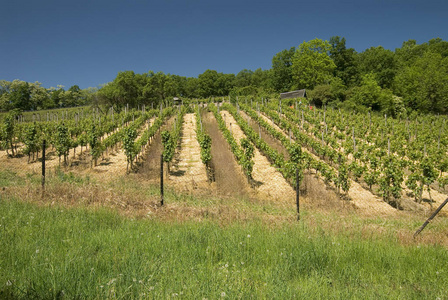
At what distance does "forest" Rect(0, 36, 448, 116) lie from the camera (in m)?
41.4

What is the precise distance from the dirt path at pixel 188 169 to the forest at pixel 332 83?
28.6 metres

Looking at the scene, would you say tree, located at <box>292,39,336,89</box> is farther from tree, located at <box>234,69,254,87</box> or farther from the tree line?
the tree line

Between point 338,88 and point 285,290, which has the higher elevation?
point 338,88

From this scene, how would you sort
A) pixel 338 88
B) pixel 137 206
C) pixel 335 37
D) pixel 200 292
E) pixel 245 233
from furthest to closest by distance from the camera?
pixel 335 37
pixel 338 88
pixel 137 206
pixel 245 233
pixel 200 292

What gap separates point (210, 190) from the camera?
1249 cm

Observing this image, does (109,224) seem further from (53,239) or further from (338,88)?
(338,88)

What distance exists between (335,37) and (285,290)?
70.9m

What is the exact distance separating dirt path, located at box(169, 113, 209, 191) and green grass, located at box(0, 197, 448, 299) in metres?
7.39

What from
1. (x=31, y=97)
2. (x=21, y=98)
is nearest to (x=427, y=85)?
(x=21, y=98)

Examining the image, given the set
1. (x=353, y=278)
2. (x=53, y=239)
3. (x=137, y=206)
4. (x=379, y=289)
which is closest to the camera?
(x=379, y=289)

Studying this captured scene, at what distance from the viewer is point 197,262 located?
Answer: 397 centimetres

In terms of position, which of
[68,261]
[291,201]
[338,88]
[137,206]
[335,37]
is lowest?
[291,201]

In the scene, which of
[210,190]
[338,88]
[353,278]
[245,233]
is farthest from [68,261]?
[338,88]

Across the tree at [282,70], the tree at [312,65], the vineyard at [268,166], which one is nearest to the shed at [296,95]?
the tree at [312,65]
